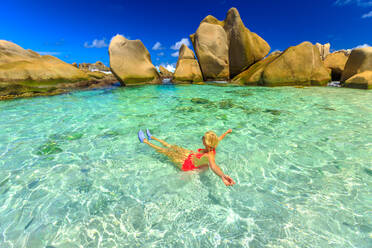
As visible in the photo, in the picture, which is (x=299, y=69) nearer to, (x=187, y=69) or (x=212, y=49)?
(x=212, y=49)

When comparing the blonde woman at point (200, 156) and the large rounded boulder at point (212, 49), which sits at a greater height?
the large rounded boulder at point (212, 49)

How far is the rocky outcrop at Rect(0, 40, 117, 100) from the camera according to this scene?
10156 mm

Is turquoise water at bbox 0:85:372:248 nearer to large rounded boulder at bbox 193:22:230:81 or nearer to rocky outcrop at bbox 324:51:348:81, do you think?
large rounded boulder at bbox 193:22:230:81

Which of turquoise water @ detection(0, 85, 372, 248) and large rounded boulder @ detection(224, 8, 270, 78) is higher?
large rounded boulder @ detection(224, 8, 270, 78)

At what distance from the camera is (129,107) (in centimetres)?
775

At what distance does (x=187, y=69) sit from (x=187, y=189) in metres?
16.4

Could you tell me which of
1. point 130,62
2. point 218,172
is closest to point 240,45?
point 130,62

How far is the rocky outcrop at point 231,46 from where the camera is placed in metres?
17.4

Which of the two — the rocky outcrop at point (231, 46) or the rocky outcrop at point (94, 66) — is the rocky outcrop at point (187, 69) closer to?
the rocky outcrop at point (231, 46)

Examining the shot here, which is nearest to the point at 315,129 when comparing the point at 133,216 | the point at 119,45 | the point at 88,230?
the point at 133,216

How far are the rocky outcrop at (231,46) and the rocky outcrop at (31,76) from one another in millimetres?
11402

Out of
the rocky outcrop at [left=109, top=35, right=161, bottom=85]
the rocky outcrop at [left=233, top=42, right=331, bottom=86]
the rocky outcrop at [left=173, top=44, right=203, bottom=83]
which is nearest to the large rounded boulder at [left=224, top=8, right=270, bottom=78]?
the rocky outcrop at [left=173, top=44, right=203, bottom=83]

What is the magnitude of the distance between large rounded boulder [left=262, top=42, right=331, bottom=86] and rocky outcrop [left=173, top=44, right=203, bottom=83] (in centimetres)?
724

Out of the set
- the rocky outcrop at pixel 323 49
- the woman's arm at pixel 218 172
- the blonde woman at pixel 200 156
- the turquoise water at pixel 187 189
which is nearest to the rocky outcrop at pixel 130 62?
the turquoise water at pixel 187 189
